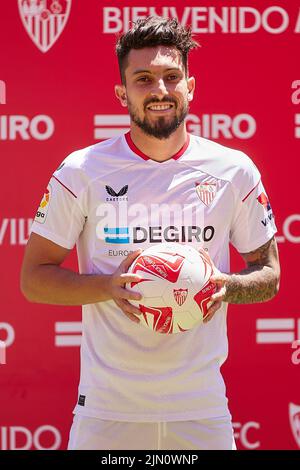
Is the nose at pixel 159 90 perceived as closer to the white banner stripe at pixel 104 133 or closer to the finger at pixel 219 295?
the finger at pixel 219 295

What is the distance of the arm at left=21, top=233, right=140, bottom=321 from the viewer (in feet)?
8.99

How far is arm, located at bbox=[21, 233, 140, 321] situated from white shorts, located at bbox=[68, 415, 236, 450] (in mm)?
404

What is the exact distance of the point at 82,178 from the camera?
2873mm

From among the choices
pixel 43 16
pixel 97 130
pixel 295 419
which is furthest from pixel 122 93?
pixel 295 419

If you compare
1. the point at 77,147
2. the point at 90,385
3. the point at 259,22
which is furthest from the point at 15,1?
the point at 90,385

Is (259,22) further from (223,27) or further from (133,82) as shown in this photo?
(133,82)

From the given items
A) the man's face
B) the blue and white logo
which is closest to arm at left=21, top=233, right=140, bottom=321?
the blue and white logo

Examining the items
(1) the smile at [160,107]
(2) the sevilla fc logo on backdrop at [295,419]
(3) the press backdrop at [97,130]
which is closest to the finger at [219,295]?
(1) the smile at [160,107]

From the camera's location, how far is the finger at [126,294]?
2.58 meters

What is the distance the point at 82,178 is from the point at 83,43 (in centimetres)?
136

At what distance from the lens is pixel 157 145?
291 cm

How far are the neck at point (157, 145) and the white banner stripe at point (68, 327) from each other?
1.37 metres

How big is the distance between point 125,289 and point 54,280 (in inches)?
12.2

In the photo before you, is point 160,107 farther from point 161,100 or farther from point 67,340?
point 67,340
